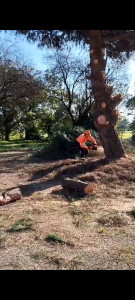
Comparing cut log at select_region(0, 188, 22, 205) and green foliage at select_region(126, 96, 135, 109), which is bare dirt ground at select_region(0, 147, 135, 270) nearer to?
cut log at select_region(0, 188, 22, 205)

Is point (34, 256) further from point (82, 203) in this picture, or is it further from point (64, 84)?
point (64, 84)

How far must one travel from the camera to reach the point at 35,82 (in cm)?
2280

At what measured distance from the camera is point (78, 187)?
256 inches

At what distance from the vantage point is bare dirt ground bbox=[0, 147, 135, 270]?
10.9 ft

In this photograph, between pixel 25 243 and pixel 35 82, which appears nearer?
pixel 25 243

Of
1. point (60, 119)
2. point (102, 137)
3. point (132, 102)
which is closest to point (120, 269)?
point (102, 137)

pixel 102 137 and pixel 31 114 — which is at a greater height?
pixel 31 114

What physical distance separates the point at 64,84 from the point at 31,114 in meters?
7.97

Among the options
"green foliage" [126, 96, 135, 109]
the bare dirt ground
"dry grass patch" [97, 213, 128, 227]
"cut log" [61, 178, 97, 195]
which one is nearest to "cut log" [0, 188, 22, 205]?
the bare dirt ground

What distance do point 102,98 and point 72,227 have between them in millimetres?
5753

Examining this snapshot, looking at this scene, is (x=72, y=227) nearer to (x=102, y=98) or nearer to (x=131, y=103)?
(x=102, y=98)

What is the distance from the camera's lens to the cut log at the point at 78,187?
6.43m

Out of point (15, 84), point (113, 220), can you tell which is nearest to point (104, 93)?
point (113, 220)
